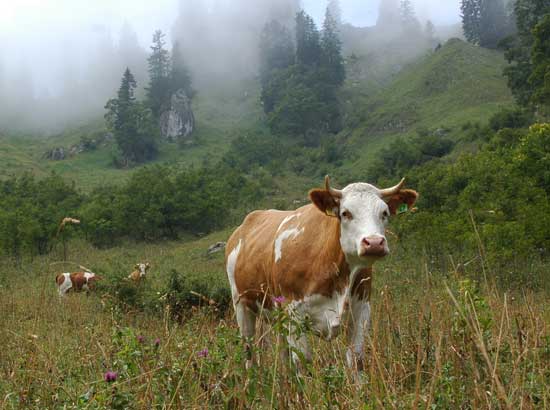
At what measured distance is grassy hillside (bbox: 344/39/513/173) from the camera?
1859 inches

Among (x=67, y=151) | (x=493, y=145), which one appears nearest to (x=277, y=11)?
Result: (x=67, y=151)

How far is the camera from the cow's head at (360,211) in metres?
3.42

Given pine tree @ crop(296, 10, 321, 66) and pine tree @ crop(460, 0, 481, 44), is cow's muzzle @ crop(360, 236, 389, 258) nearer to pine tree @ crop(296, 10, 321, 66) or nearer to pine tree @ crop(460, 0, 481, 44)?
pine tree @ crop(296, 10, 321, 66)

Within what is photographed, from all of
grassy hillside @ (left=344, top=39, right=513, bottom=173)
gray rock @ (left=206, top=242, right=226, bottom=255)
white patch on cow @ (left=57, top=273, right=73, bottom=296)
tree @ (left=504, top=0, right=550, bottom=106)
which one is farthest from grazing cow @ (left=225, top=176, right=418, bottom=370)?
grassy hillside @ (left=344, top=39, right=513, bottom=173)

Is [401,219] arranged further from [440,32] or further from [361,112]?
[440,32]

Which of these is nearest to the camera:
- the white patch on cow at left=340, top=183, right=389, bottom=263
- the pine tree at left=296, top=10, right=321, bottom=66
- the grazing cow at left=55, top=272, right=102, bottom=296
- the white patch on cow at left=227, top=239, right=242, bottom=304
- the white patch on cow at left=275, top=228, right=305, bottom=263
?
the white patch on cow at left=340, top=183, right=389, bottom=263

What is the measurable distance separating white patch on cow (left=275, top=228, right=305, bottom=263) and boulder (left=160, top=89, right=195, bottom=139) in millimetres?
65051

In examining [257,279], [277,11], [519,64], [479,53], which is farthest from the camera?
[277,11]

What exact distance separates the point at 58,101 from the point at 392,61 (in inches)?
2351

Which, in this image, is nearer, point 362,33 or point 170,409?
point 170,409

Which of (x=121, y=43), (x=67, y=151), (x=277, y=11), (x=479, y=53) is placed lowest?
(x=67, y=151)

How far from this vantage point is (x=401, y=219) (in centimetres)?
1562

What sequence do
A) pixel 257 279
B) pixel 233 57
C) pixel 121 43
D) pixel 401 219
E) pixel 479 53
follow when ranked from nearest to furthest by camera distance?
pixel 257 279 → pixel 401 219 → pixel 479 53 → pixel 233 57 → pixel 121 43

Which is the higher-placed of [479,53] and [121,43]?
[121,43]
